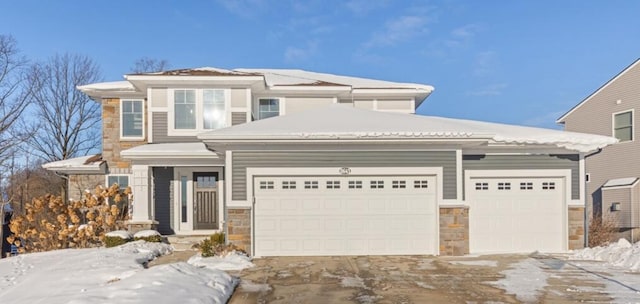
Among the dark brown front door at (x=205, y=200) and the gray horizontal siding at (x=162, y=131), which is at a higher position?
the gray horizontal siding at (x=162, y=131)

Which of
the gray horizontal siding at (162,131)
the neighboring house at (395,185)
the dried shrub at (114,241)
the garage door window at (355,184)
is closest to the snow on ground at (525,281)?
the neighboring house at (395,185)

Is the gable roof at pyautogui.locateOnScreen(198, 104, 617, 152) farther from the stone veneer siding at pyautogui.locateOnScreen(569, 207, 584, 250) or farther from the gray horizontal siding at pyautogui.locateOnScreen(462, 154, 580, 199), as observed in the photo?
the stone veneer siding at pyautogui.locateOnScreen(569, 207, 584, 250)

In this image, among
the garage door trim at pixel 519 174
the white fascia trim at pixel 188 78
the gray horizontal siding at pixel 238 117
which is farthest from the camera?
the gray horizontal siding at pixel 238 117

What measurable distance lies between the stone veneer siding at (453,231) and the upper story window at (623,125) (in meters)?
11.7

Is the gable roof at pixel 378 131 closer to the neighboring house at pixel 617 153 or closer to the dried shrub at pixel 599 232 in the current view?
the dried shrub at pixel 599 232

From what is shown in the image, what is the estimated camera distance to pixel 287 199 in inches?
426

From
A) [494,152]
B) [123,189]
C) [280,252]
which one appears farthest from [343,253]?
[123,189]

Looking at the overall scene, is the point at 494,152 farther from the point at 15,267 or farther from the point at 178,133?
the point at 15,267

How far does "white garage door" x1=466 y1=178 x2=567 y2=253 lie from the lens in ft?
37.0

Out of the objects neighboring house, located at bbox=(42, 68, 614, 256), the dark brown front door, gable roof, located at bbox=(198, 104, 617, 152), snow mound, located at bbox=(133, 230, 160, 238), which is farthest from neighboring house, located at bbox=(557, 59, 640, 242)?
snow mound, located at bbox=(133, 230, 160, 238)

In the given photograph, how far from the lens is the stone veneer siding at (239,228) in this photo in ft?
34.7

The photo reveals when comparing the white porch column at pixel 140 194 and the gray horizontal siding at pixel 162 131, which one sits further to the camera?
the gray horizontal siding at pixel 162 131

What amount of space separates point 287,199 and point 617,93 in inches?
609

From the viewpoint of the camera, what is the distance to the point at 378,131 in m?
10.4
